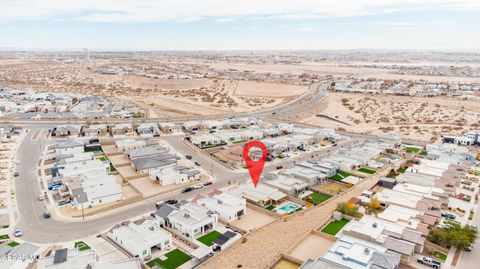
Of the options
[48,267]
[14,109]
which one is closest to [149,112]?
[14,109]

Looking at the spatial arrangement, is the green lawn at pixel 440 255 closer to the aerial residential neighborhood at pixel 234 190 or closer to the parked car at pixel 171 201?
the aerial residential neighborhood at pixel 234 190

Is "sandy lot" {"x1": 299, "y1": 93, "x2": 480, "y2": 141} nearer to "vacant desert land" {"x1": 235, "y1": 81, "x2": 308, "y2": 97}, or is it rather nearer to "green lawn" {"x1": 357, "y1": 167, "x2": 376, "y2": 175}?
"vacant desert land" {"x1": 235, "y1": 81, "x2": 308, "y2": 97}

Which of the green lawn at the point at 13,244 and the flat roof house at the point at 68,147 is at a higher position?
the flat roof house at the point at 68,147

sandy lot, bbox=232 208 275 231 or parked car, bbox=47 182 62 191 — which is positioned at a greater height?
parked car, bbox=47 182 62 191

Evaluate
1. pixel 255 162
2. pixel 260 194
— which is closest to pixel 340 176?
pixel 255 162

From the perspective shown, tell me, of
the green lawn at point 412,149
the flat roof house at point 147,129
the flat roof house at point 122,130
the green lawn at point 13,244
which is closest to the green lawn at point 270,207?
the green lawn at point 13,244

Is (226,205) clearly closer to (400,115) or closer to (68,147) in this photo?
(68,147)

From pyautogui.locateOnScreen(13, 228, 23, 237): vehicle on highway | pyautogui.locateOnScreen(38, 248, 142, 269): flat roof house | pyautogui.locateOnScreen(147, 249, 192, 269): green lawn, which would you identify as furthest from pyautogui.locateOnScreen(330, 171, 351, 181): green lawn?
pyautogui.locateOnScreen(13, 228, 23, 237): vehicle on highway
